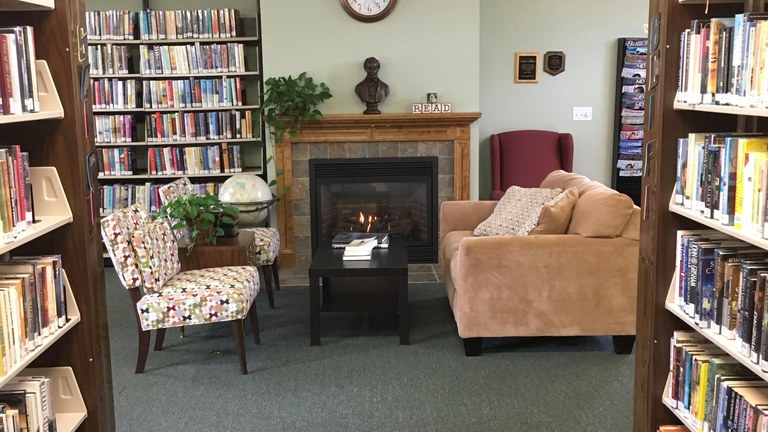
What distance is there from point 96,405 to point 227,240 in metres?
1.98

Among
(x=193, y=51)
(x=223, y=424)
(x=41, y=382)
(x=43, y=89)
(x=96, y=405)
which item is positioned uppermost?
(x=193, y=51)

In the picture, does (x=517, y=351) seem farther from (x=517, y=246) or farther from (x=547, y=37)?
(x=547, y=37)

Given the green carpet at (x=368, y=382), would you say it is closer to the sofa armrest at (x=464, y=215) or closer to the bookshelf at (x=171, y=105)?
the sofa armrest at (x=464, y=215)

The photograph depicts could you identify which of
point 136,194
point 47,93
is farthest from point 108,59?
point 47,93

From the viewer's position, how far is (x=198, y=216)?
423cm

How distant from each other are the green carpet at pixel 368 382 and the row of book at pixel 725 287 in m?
1.04

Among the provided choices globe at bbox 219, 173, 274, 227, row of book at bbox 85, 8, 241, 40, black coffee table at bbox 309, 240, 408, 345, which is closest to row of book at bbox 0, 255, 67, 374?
black coffee table at bbox 309, 240, 408, 345

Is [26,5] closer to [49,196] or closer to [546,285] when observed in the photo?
[49,196]

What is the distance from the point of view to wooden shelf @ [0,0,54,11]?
84.0 inches

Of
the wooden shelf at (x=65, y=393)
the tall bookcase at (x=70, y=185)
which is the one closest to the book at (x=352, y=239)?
the tall bookcase at (x=70, y=185)

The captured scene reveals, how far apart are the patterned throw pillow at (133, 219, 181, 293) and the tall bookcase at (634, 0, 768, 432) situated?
2.32 meters

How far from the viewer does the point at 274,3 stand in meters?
5.83

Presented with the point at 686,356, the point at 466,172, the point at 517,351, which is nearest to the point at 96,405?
the point at 686,356

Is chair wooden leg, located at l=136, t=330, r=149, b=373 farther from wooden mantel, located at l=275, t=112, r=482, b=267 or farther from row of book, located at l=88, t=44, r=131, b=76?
row of book, located at l=88, t=44, r=131, b=76
